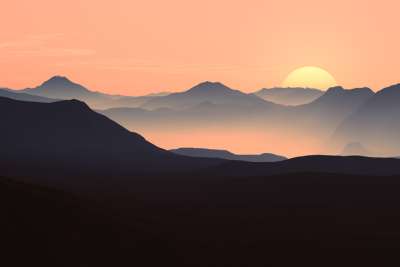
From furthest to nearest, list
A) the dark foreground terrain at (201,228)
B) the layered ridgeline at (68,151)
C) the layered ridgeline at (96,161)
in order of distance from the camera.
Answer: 1. the layered ridgeline at (68,151)
2. the layered ridgeline at (96,161)
3. the dark foreground terrain at (201,228)

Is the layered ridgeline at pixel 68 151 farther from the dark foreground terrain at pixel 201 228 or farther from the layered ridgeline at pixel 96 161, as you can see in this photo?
the dark foreground terrain at pixel 201 228

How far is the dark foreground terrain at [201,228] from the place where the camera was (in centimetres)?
5597

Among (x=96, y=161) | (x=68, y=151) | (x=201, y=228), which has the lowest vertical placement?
(x=201, y=228)

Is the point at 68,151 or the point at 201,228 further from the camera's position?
the point at 68,151

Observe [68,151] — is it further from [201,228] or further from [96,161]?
[201,228]

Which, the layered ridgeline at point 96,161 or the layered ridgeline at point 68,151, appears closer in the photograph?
the layered ridgeline at point 96,161

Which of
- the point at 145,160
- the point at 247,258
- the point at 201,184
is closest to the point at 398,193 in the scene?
the point at 201,184

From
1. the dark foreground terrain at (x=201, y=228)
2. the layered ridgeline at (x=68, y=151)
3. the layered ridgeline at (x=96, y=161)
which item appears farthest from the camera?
the layered ridgeline at (x=68, y=151)

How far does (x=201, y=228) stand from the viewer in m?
73.2

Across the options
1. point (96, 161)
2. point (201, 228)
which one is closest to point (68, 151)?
point (96, 161)

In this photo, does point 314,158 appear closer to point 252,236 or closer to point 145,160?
point 145,160

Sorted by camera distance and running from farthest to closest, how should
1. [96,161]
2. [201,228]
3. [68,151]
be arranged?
[68,151]
[96,161]
[201,228]

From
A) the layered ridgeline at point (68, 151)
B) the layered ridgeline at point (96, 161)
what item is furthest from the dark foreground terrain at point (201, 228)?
the layered ridgeline at point (68, 151)

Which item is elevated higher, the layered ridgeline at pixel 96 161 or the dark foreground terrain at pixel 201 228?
the layered ridgeline at pixel 96 161
